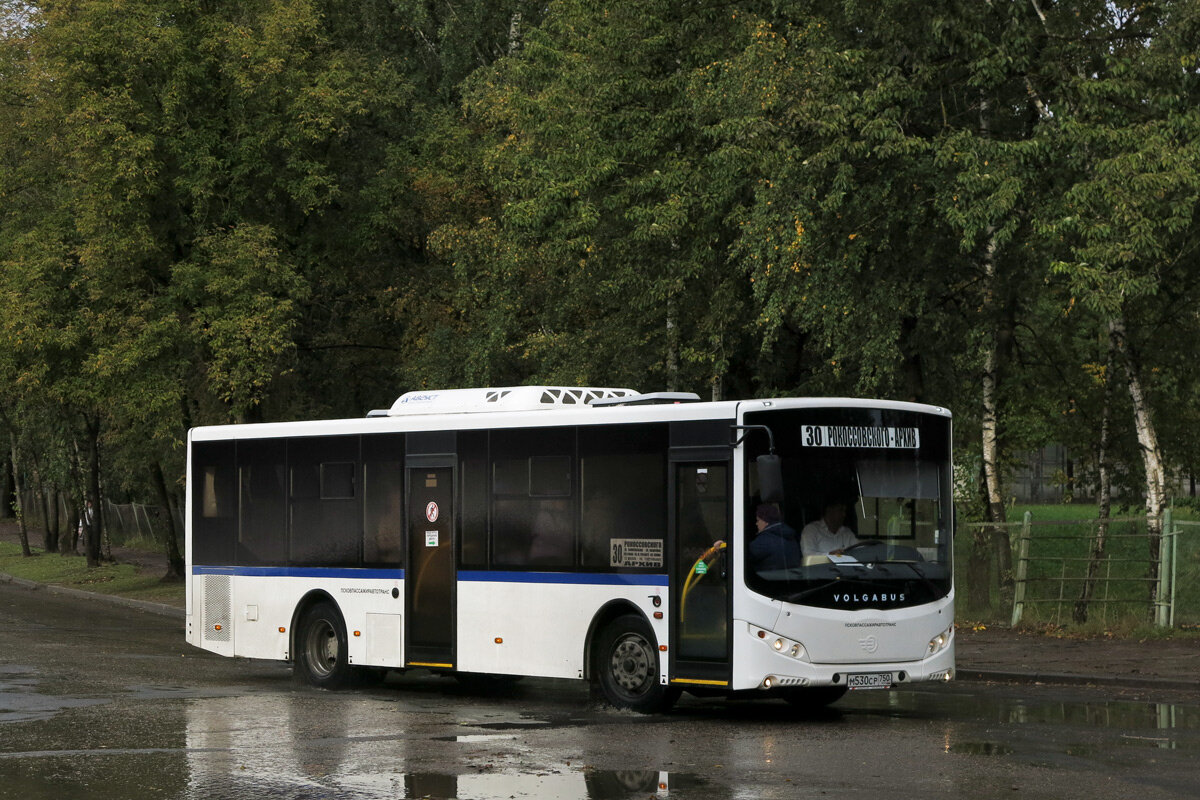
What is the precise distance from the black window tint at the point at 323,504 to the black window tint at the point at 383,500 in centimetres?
19

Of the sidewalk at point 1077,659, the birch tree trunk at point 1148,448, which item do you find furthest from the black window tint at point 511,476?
the birch tree trunk at point 1148,448

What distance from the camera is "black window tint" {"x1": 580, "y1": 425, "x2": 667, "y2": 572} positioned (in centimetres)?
1507

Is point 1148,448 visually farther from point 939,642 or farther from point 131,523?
point 131,523

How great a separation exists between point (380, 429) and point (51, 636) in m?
9.34

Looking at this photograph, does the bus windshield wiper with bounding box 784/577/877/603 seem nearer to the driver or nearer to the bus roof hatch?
the driver

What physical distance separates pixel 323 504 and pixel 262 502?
111cm

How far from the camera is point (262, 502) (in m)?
19.2

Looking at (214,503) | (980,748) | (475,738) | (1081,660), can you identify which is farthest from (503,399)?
(1081,660)

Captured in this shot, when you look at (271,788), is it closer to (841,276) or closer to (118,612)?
(841,276)

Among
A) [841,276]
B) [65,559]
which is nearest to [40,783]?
[841,276]

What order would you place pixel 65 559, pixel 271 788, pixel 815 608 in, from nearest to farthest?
pixel 271 788 → pixel 815 608 → pixel 65 559

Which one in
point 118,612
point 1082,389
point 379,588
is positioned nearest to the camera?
point 379,588

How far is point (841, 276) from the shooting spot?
72.8 ft

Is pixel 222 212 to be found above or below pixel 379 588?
above
